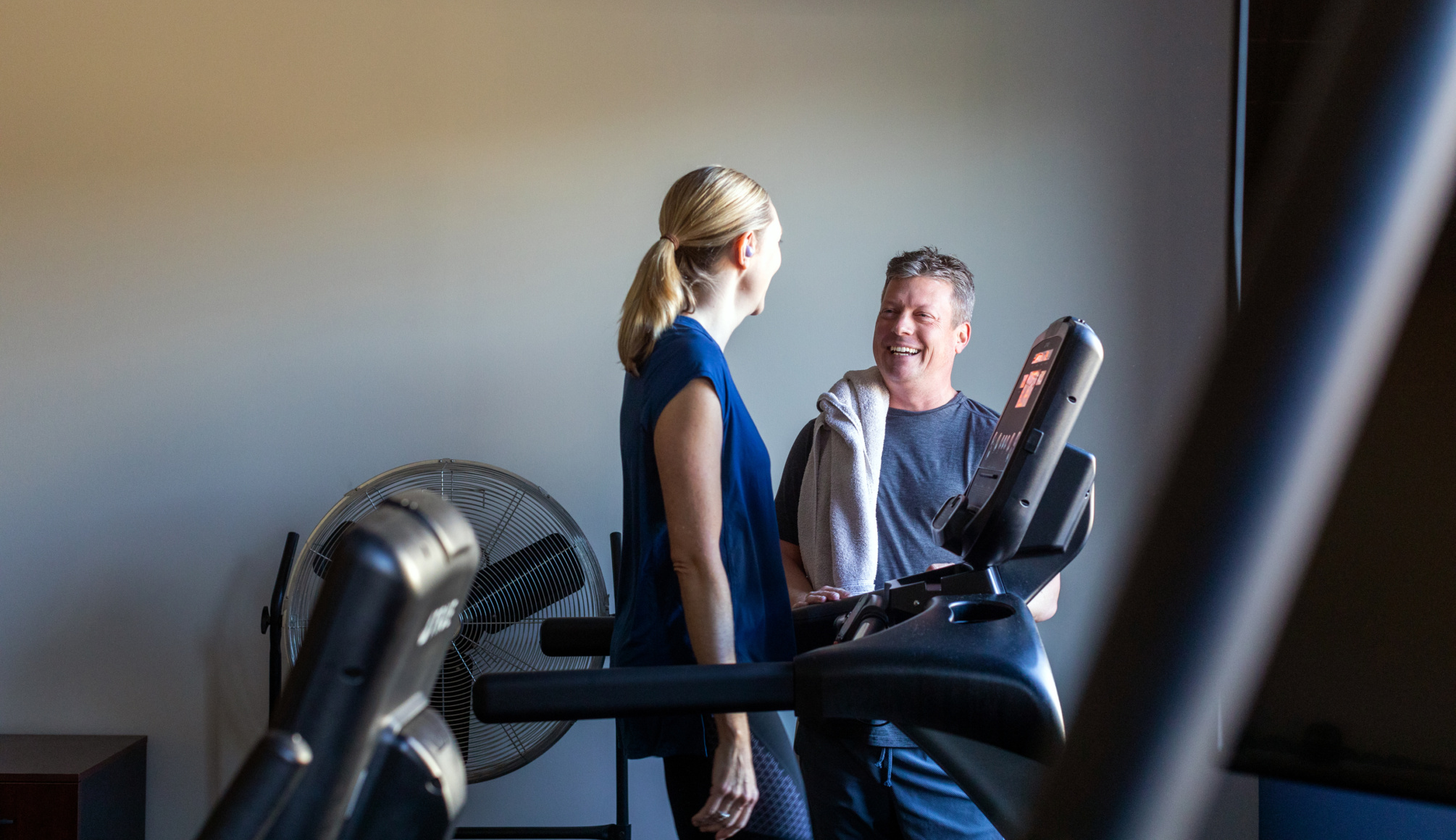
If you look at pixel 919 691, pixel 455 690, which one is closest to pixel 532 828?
pixel 455 690

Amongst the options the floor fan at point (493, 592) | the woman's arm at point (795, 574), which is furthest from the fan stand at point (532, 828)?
the woman's arm at point (795, 574)

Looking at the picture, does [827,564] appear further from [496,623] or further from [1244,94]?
[1244,94]

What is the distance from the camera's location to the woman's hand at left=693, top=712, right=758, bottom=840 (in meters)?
1.17

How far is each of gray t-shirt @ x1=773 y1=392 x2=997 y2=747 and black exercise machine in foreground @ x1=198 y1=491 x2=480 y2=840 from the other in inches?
65.4

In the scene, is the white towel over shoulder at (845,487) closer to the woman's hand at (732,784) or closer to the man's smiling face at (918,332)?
the man's smiling face at (918,332)

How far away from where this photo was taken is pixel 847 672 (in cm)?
58

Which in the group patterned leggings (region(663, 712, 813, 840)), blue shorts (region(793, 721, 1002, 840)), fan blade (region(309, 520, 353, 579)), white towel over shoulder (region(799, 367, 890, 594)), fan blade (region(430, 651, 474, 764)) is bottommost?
fan blade (region(430, 651, 474, 764))

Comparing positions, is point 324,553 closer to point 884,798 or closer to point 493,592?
point 493,592

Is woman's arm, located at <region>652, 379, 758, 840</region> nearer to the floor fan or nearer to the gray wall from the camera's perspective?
the floor fan

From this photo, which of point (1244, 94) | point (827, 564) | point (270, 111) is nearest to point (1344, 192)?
point (1244, 94)

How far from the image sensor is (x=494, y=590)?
2.17 m

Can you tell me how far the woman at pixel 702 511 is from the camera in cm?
119

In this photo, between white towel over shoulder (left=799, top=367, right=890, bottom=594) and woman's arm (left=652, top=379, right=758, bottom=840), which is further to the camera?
white towel over shoulder (left=799, top=367, right=890, bottom=594)

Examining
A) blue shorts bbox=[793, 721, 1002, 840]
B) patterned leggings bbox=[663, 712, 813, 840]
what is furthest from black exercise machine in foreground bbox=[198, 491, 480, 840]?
blue shorts bbox=[793, 721, 1002, 840]
